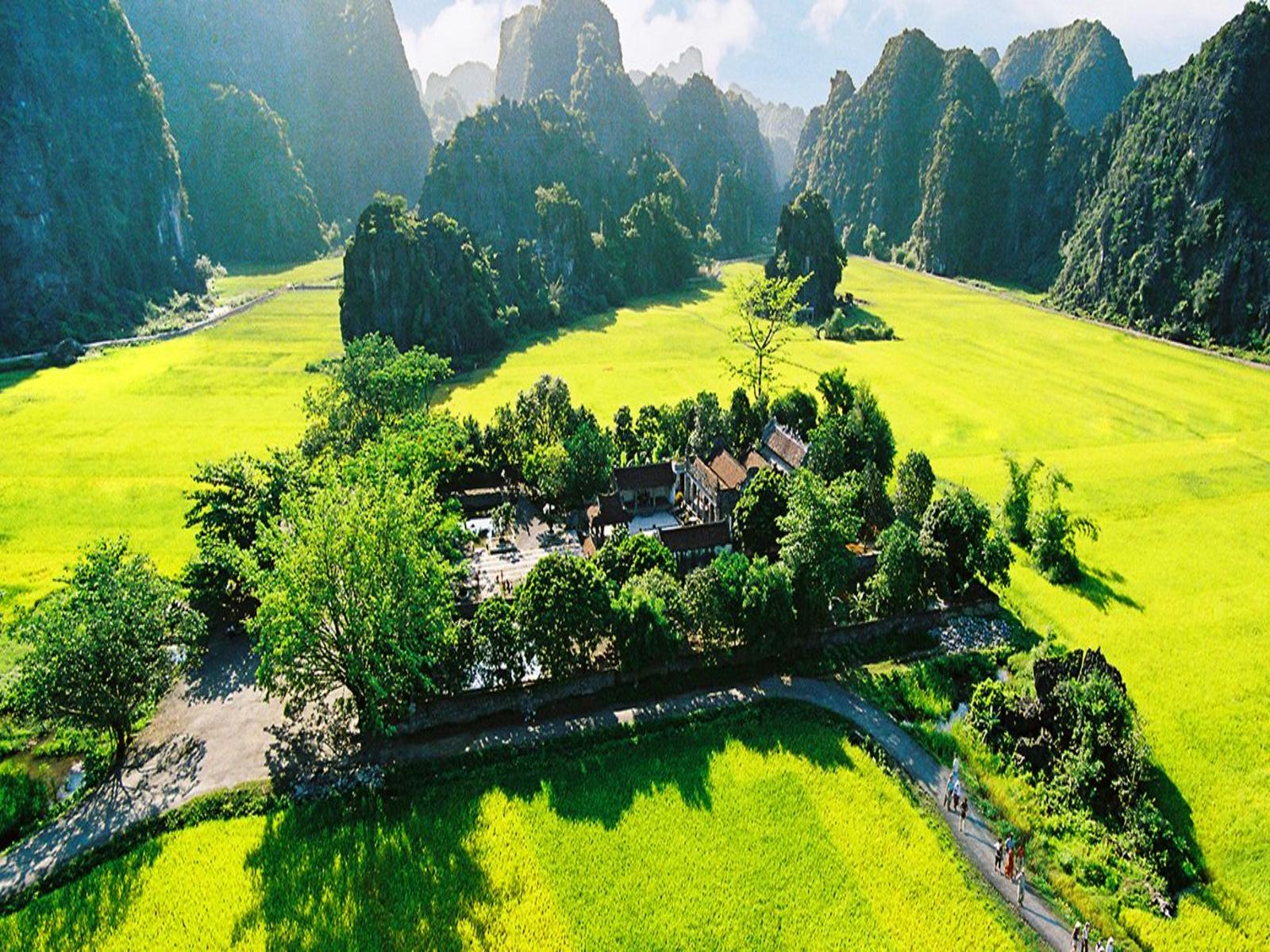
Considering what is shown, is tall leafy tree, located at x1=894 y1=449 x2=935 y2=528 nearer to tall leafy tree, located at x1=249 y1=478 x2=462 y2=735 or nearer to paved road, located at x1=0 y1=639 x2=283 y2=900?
tall leafy tree, located at x1=249 y1=478 x2=462 y2=735

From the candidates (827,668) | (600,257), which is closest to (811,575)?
(827,668)

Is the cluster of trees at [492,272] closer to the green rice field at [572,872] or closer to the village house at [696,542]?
the village house at [696,542]

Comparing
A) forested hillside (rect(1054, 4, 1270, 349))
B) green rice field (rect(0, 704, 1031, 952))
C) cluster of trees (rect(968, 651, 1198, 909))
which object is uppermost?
forested hillside (rect(1054, 4, 1270, 349))

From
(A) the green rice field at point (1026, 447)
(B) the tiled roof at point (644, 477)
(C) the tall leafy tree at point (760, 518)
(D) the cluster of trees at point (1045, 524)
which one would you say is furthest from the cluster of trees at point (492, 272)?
(D) the cluster of trees at point (1045, 524)

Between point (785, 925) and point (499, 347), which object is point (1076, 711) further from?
point (499, 347)

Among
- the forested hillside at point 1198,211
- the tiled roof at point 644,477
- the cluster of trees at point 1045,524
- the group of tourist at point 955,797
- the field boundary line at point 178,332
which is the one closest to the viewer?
the group of tourist at point 955,797

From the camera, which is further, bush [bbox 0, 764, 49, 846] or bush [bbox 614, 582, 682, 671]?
bush [bbox 614, 582, 682, 671]

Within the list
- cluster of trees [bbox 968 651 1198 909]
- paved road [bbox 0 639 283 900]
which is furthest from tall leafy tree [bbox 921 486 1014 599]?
paved road [bbox 0 639 283 900]
